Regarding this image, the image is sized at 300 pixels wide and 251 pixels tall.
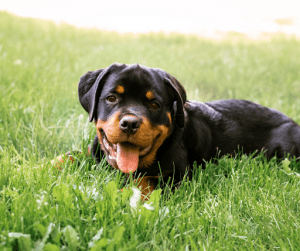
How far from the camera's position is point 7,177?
2316mm

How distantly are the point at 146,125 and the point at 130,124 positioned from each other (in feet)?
0.49

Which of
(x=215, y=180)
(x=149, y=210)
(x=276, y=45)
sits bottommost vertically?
(x=215, y=180)

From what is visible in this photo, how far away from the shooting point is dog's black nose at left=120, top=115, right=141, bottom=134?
2.33 m

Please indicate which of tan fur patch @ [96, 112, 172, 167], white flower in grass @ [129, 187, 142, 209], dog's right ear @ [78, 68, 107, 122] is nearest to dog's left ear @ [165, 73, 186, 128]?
tan fur patch @ [96, 112, 172, 167]

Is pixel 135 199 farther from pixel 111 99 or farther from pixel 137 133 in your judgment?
pixel 111 99

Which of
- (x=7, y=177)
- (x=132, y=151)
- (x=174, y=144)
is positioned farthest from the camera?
(x=174, y=144)

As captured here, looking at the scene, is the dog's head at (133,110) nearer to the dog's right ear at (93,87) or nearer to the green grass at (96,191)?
the dog's right ear at (93,87)

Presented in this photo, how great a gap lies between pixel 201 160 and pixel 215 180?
0.94 feet

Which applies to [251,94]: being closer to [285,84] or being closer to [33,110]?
[285,84]

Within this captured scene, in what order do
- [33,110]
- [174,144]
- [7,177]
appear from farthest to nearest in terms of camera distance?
[33,110] → [174,144] → [7,177]

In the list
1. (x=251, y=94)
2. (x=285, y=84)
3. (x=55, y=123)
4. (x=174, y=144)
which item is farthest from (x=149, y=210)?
(x=285, y=84)

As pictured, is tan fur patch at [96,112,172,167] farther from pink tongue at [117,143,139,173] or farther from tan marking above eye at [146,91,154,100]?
tan marking above eye at [146,91,154,100]

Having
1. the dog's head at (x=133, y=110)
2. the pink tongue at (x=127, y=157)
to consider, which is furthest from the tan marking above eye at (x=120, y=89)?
the pink tongue at (x=127, y=157)

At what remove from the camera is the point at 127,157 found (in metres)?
2.57
